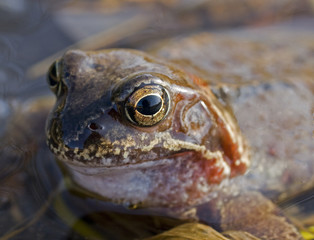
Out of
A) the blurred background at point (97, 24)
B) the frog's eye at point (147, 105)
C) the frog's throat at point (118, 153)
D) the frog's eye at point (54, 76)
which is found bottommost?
the frog's throat at point (118, 153)

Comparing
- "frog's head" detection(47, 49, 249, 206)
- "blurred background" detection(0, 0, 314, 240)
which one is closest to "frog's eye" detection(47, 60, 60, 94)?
"frog's head" detection(47, 49, 249, 206)

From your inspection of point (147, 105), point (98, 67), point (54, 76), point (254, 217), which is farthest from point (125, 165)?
point (254, 217)

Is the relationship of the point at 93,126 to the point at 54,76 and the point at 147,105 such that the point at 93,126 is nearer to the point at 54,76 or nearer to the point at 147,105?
the point at 147,105

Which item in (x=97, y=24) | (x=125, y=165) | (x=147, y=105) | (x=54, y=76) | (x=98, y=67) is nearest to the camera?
(x=147, y=105)

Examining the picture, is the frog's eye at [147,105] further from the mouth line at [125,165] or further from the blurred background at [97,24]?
the blurred background at [97,24]

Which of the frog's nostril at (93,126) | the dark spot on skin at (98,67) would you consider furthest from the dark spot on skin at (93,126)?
the dark spot on skin at (98,67)

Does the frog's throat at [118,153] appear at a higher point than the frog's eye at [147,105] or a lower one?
lower

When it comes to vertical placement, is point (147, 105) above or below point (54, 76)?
below

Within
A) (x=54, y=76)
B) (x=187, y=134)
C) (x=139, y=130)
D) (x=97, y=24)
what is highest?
(x=97, y=24)

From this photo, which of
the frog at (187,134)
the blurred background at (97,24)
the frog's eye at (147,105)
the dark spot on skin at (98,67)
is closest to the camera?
the frog's eye at (147,105)
